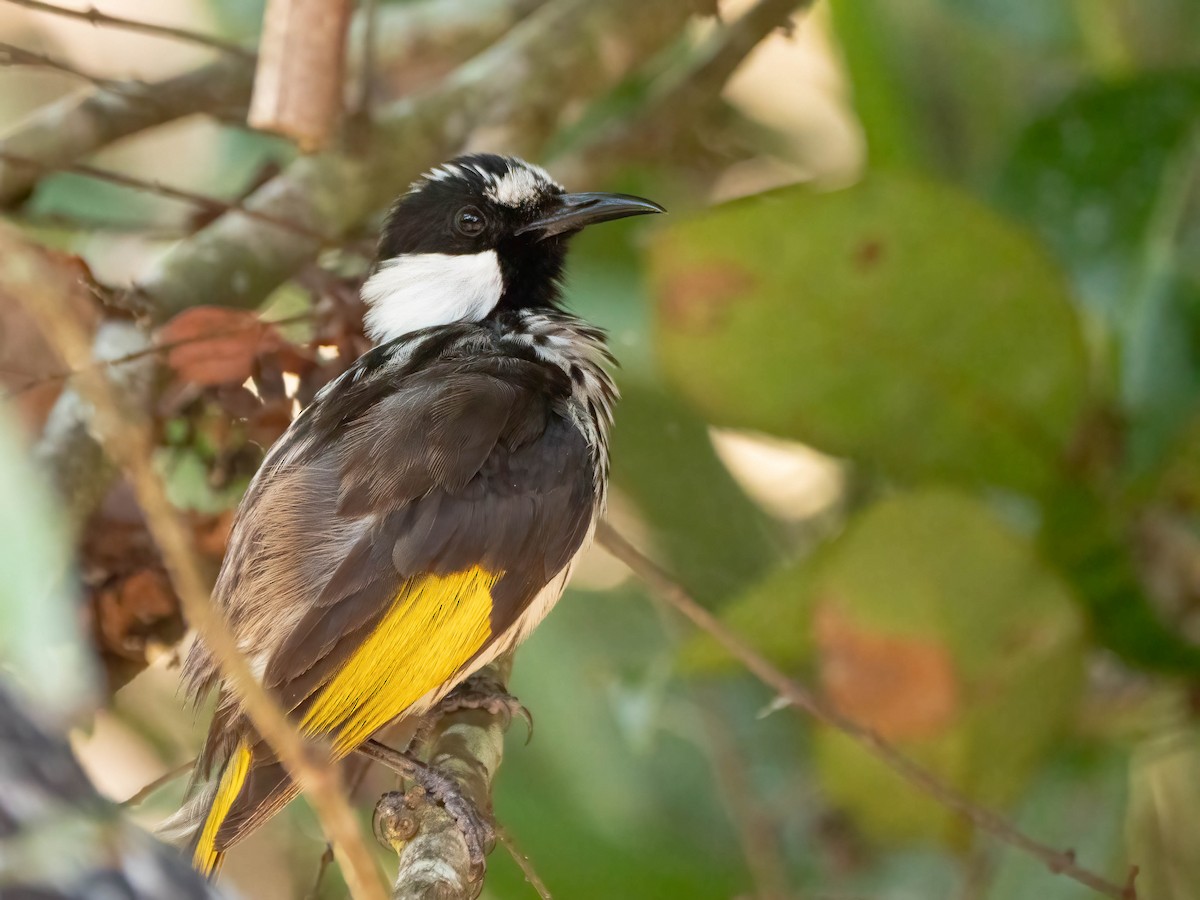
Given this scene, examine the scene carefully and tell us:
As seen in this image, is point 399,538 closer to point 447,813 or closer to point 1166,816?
point 447,813

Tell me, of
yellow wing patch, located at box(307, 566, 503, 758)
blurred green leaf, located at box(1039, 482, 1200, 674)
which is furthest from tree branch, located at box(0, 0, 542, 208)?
blurred green leaf, located at box(1039, 482, 1200, 674)

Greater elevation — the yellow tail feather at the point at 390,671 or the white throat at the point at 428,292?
the white throat at the point at 428,292

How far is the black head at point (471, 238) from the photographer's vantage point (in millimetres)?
2717

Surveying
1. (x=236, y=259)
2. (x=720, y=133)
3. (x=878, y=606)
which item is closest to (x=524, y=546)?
(x=878, y=606)

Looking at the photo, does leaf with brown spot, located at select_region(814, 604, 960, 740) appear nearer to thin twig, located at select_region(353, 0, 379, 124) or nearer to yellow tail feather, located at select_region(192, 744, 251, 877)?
yellow tail feather, located at select_region(192, 744, 251, 877)

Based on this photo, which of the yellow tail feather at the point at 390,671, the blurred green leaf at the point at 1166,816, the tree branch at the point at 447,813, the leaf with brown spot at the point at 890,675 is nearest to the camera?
the tree branch at the point at 447,813

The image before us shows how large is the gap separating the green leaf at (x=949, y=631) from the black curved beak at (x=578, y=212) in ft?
2.27

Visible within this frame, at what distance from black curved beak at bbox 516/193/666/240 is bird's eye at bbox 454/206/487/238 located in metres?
0.07

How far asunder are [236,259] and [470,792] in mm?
1206

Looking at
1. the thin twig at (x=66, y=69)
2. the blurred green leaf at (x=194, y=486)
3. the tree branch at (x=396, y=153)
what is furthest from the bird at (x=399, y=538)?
the thin twig at (x=66, y=69)

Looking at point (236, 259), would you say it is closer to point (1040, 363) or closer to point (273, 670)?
point (273, 670)

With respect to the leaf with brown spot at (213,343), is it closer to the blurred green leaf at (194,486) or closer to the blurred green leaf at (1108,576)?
the blurred green leaf at (194,486)

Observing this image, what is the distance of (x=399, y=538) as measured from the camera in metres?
2.13

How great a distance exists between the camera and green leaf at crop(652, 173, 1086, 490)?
2480 mm
